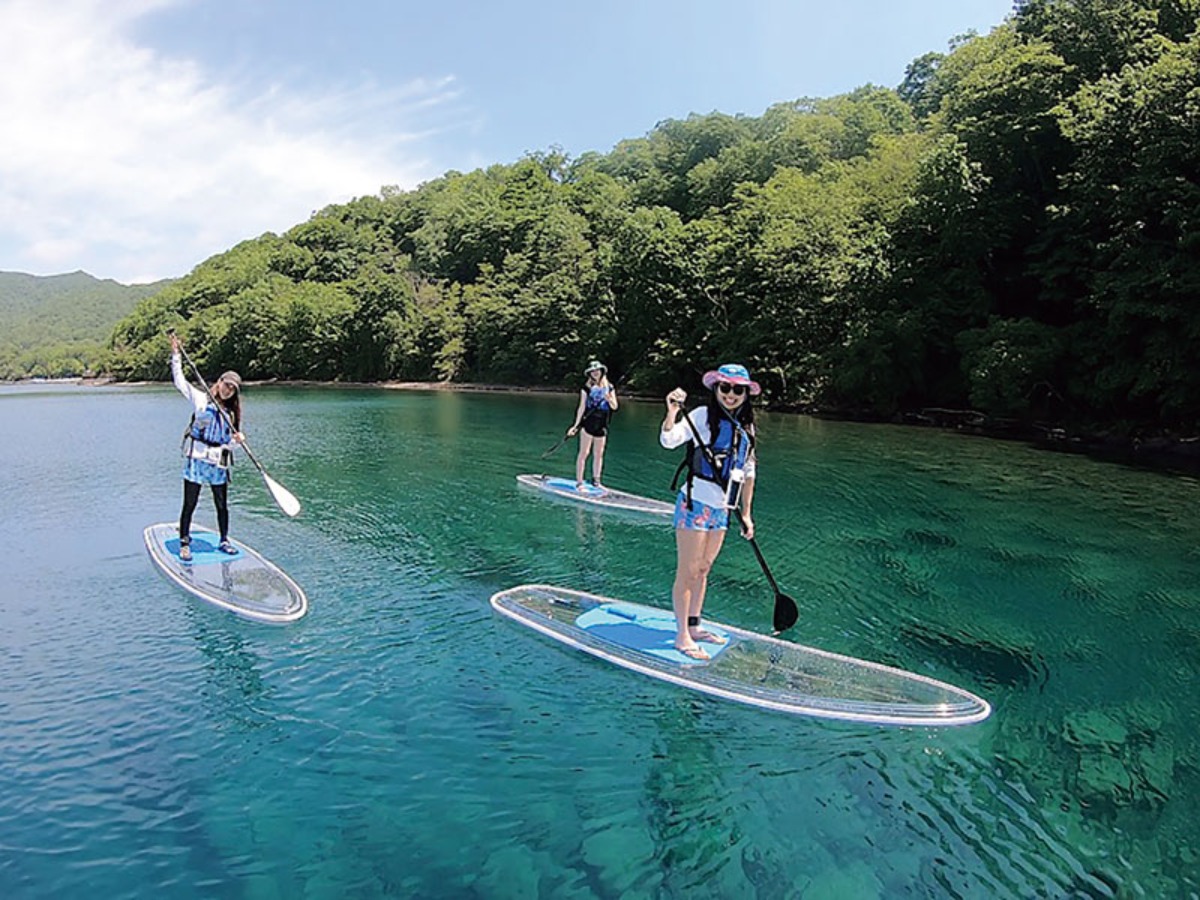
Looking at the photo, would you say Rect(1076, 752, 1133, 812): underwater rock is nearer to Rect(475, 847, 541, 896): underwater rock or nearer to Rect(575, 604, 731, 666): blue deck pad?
Rect(575, 604, 731, 666): blue deck pad

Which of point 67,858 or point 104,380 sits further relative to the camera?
point 104,380

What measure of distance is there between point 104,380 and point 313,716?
140m

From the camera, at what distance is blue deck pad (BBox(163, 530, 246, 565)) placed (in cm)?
1036

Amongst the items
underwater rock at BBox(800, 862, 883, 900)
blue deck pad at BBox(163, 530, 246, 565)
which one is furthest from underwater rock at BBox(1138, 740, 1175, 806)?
blue deck pad at BBox(163, 530, 246, 565)

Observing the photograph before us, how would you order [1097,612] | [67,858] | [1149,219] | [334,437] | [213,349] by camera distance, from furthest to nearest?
1. [213,349]
2. [334,437]
3. [1149,219]
4. [1097,612]
5. [67,858]

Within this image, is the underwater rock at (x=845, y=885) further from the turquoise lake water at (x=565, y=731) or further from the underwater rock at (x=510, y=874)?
the underwater rock at (x=510, y=874)

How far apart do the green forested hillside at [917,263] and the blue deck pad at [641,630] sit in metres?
24.8

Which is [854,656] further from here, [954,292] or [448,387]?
[448,387]

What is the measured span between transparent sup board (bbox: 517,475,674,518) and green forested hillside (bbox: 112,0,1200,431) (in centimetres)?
2084

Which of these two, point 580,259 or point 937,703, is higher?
point 580,259

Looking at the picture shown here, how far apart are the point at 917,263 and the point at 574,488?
29930 mm

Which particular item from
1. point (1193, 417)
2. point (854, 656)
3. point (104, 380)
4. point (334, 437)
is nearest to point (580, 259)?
point (334, 437)

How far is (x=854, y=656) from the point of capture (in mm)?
7988

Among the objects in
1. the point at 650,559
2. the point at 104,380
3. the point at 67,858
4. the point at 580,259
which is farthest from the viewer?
the point at 104,380
